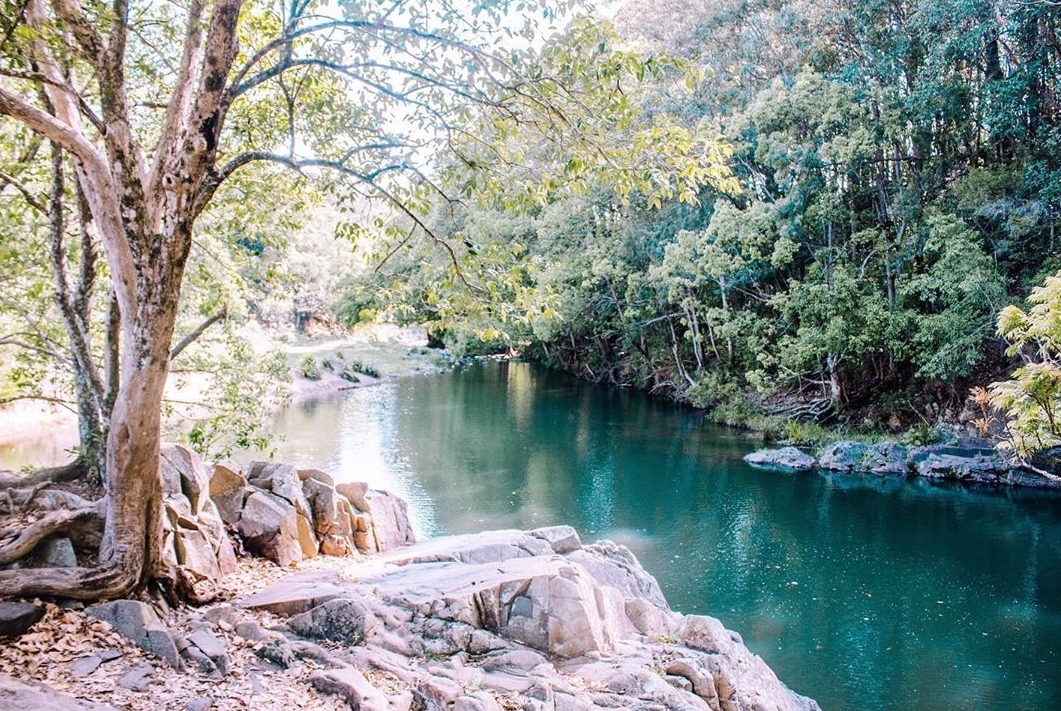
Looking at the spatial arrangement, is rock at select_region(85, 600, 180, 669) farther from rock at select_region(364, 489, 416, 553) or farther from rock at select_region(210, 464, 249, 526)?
rock at select_region(364, 489, 416, 553)

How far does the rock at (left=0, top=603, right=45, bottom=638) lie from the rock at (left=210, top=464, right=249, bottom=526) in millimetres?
4542

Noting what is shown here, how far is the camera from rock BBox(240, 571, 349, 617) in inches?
330

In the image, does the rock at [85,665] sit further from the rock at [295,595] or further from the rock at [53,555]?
the rock at [295,595]

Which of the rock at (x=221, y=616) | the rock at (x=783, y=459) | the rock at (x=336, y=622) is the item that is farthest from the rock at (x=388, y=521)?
the rock at (x=783, y=459)

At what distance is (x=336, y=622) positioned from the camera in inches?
316

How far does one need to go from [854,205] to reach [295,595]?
30.6 meters

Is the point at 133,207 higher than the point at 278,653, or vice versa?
the point at 133,207

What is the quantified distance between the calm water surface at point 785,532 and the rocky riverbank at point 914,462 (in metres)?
0.82

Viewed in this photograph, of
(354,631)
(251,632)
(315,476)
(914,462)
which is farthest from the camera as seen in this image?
(914,462)

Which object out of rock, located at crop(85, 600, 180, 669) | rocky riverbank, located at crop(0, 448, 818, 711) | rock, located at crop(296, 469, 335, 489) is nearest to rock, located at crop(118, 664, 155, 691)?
rocky riverbank, located at crop(0, 448, 818, 711)

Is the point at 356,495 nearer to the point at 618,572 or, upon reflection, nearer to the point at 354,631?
the point at 618,572

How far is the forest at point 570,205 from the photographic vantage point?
6973mm

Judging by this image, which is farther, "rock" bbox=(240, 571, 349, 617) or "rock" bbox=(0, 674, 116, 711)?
"rock" bbox=(240, 571, 349, 617)

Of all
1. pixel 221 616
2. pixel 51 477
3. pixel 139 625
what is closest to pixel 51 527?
pixel 139 625
